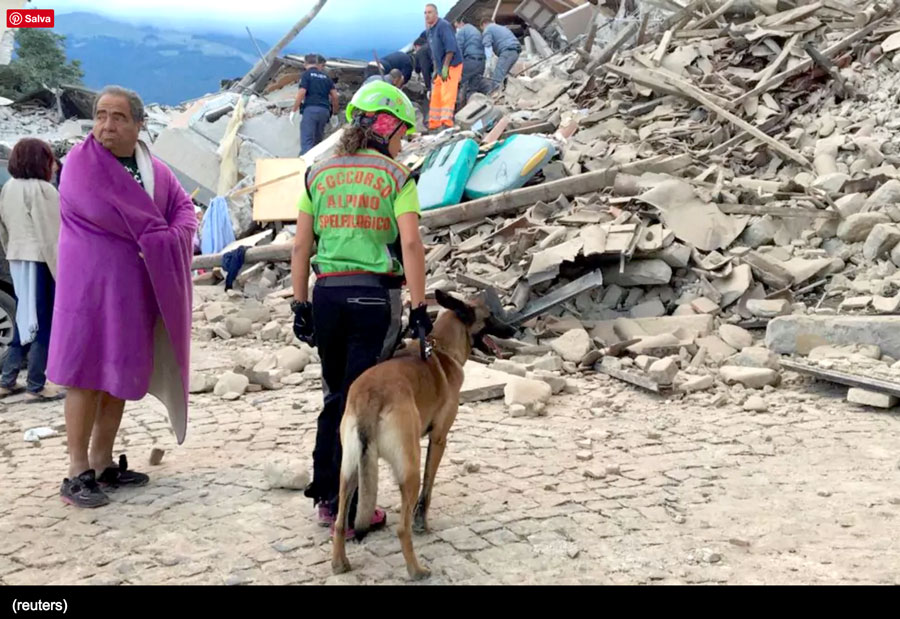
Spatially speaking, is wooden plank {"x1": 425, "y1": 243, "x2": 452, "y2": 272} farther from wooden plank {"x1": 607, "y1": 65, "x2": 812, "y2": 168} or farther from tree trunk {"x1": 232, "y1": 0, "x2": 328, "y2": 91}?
tree trunk {"x1": 232, "y1": 0, "x2": 328, "y2": 91}

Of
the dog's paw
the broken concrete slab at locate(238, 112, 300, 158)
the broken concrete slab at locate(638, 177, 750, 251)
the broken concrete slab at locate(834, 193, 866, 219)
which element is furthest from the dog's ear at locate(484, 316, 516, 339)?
the broken concrete slab at locate(238, 112, 300, 158)

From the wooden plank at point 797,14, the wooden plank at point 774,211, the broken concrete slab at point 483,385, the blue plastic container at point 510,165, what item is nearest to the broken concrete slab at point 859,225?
the wooden plank at point 774,211

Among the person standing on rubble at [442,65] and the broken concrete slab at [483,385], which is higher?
the person standing on rubble at [442,65]

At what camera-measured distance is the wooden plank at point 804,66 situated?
1130 cm

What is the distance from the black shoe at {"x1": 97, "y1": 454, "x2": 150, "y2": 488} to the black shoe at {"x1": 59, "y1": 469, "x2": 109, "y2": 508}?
0.74 ft

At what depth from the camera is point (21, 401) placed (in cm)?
679

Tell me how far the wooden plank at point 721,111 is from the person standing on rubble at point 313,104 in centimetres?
500

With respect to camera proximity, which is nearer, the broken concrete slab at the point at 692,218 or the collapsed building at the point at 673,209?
the collapsed building at the point at 673,209

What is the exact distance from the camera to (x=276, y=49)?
19.2 m

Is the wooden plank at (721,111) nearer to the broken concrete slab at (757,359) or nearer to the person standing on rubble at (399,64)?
the broken concrete slab at (757,359)

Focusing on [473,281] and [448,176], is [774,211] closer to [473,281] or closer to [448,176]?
[473,281]

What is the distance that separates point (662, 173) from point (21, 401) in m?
6.98

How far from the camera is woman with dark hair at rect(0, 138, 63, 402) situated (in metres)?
6.32

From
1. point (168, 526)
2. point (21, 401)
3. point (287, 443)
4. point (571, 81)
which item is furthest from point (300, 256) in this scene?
point (571, 81)
